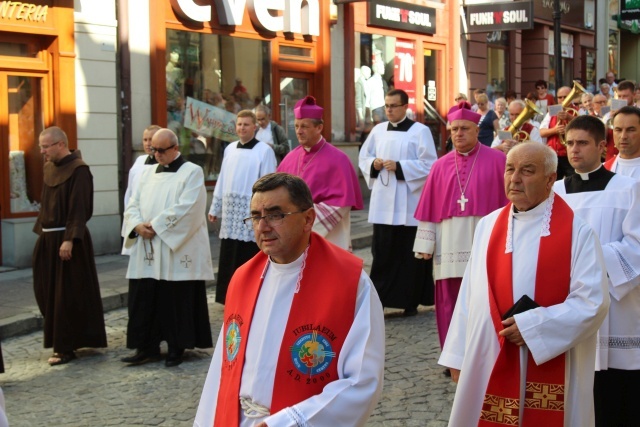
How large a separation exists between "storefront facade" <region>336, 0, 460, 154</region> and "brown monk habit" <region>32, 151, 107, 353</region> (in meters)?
10.9

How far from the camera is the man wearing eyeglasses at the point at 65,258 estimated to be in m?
8.23

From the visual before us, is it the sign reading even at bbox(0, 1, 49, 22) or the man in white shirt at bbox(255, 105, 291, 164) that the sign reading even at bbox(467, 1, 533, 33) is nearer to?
the man in white shirt at bbox(255, 105, 291, 164)

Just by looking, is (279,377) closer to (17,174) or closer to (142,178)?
(142,178)

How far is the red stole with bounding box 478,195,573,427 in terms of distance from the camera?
4379 mm

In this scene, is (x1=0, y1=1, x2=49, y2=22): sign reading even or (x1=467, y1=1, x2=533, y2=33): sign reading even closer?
(x1=0, y1=1, x2=49, y2=22): sign reading even

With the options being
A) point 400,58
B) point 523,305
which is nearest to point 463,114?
point 523,305

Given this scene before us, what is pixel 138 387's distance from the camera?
7.40 metres

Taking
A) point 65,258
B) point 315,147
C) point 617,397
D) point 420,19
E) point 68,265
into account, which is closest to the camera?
point 617,397

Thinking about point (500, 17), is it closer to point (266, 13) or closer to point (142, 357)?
point (266, 13)

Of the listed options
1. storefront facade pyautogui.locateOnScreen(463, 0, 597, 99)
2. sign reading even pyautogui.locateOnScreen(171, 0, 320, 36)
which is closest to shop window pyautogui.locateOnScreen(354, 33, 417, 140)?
sign reading even pyautogui.locateOnScreen(171, 0, 320, 36)

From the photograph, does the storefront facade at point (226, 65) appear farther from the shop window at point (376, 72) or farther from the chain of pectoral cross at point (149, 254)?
the chain of pectoral cross at point (149, 254)

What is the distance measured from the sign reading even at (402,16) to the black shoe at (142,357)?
1226 cm

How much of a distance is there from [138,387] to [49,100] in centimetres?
645

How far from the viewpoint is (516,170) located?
4.51m
